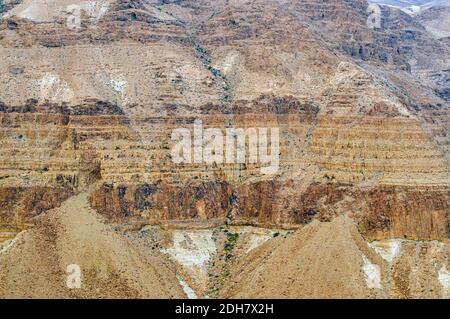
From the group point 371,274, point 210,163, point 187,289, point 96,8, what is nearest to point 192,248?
point 187,289

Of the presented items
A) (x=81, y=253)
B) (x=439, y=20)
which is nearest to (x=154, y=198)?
(x=81, y=253)

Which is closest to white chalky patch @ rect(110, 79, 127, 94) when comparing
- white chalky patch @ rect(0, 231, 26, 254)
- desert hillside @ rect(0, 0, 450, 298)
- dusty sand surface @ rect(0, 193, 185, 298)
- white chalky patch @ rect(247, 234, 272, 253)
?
desert hillside @ rect(0, 0, 450, 298)

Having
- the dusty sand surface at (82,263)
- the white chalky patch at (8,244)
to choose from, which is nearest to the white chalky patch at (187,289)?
the dusty sand surface at (82,263)

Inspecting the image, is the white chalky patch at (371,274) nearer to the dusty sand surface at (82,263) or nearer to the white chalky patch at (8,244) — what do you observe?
the dusty sand surface at (82,263)

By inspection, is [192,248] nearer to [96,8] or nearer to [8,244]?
[8,244]

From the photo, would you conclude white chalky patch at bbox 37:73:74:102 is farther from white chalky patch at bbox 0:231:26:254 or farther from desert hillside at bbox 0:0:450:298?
white chalky patch at bbox 0:231:26:254
